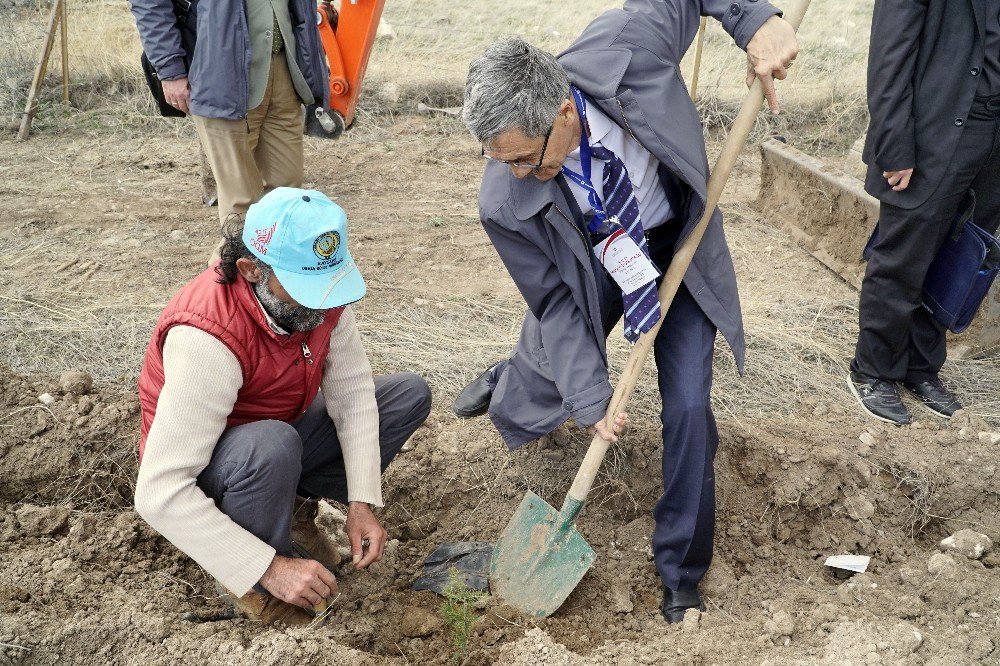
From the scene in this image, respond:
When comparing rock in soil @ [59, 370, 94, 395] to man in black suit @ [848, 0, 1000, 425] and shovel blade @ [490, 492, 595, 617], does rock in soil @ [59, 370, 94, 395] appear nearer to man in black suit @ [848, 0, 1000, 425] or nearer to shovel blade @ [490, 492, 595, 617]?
shovel blade @ [490, 492, 595, 617]

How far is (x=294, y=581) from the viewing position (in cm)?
234

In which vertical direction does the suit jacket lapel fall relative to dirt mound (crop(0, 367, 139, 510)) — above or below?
above

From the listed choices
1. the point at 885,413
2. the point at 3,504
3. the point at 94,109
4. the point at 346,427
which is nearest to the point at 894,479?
the point at 885,413

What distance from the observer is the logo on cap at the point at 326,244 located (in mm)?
2205

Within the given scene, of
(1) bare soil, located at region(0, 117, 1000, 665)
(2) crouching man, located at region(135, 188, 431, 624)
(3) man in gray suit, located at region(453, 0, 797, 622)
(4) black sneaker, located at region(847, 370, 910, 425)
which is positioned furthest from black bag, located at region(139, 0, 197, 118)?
(4) black sneaker, located at region(847, 370, 910, 425)

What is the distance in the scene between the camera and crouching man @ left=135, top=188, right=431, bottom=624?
218 centimetres

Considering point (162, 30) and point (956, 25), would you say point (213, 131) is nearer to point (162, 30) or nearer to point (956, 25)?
point (162, 30)

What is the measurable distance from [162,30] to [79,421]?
182 centimetres


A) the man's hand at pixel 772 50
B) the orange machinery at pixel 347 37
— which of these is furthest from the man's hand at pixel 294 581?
the orange machinery at pixel 347 37

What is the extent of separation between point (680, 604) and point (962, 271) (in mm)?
1891

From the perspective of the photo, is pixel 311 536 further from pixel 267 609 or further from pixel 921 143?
pixel 921 143

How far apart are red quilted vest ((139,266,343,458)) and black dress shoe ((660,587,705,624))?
1362 mm

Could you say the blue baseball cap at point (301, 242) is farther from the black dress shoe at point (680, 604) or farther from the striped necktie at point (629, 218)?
the black dress shoe at point (680, 604)

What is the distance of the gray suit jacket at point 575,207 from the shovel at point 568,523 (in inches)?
2.8
